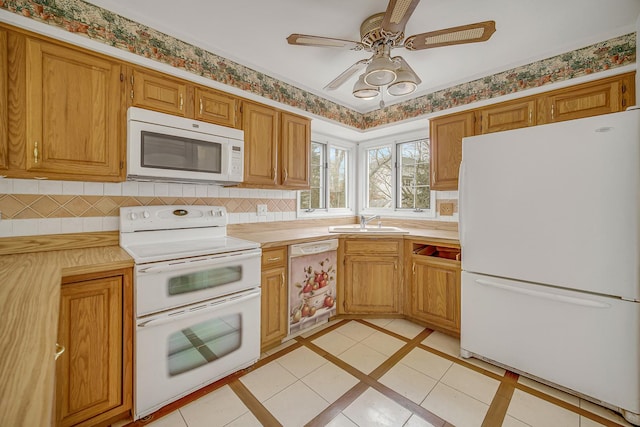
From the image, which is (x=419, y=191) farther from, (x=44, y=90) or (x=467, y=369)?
(x=44, y=90)

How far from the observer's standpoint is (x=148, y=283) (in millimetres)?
1516

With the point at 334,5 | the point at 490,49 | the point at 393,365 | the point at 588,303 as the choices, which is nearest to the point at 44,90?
the point at 334,5

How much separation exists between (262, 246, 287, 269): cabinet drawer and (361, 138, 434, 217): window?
1898 mm

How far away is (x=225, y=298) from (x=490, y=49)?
111 inches

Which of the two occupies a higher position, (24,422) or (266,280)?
(24,422)

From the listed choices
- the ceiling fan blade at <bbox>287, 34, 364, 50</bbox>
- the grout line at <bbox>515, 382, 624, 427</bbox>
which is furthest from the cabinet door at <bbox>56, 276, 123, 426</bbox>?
the grout line at <bbox>515, 382, 624, 427</bbox>

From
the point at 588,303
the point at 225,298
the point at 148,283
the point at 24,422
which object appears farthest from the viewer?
the point at 225,298

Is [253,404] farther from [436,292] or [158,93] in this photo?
[158,93]

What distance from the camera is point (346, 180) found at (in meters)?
4.00

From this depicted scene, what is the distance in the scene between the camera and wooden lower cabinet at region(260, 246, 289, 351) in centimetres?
215

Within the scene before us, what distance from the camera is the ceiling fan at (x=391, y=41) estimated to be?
1405mm

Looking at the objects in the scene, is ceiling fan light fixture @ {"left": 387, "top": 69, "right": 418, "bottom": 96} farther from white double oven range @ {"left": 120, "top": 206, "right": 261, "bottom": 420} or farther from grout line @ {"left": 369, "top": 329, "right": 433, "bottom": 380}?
grout line @ {"left": 369, "top": 329, "right": 433, "bottom": 380}

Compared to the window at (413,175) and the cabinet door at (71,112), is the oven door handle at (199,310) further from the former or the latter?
the window at (413,175)

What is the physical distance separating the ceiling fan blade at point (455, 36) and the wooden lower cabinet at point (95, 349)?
7.06 feet
